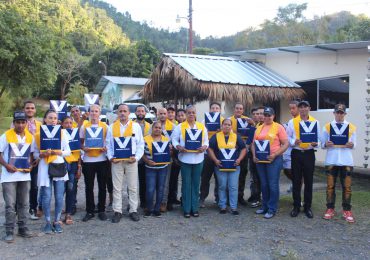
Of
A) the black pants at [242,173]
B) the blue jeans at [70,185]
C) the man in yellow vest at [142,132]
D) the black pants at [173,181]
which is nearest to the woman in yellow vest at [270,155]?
the black pants at [242,173]

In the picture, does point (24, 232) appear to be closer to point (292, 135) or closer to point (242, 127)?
point (242, 127)

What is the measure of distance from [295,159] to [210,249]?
233 centimetres

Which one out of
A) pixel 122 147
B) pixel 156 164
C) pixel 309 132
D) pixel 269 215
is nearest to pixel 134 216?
pixel 156 164

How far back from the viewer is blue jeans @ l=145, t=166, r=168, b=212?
6.70 meters

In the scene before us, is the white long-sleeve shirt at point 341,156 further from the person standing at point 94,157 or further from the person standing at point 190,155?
the person standing at point 94,157

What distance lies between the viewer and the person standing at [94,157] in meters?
6.43

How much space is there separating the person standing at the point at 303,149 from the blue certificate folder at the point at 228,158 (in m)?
0.96

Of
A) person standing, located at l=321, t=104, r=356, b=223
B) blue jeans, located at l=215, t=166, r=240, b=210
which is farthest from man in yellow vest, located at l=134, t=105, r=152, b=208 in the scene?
person standing, located at l=321, t=104, r=356, b=223

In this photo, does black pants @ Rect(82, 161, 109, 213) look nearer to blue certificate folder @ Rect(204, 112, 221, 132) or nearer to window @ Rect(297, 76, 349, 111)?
blue certificate folder @ Rect(204, 112, 221, 132)

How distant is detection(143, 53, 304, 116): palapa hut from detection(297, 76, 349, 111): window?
435 millimetres

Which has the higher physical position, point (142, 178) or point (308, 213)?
point (142, 178)

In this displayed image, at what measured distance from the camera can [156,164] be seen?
6.67 m

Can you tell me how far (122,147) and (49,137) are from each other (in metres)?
1.10

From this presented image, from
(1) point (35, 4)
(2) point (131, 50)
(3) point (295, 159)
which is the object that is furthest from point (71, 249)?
(1) point (35, 4)
